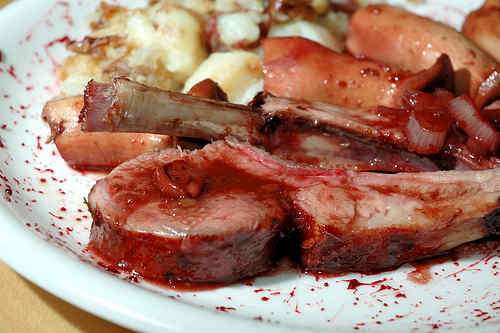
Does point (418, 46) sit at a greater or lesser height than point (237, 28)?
greater

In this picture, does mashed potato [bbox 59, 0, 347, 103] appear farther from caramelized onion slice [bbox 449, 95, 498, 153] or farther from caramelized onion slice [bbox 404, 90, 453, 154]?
caramelized onion slice [bbox 449, 95, 498, 153]

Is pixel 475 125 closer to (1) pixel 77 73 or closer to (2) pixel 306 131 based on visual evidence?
(2) pixel 306 131

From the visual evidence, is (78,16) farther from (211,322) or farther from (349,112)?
(211,322)

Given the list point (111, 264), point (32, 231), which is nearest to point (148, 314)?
point (111, 264)

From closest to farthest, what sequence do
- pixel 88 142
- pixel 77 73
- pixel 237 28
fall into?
pixel 88 142 → pixel 77 73 → pixel 237 28

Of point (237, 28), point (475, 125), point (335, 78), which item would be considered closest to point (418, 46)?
point (335, 78)

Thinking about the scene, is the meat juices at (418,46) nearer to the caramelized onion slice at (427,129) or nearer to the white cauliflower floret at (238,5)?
the white cauliflower floret at (238,5)

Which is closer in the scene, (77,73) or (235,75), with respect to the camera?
(235,75)
